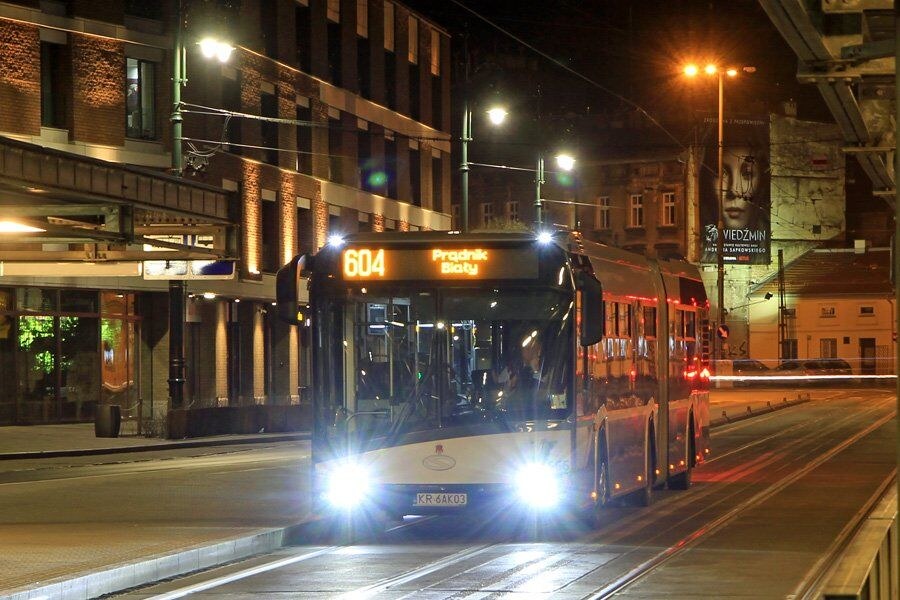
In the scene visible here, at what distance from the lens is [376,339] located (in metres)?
16.4

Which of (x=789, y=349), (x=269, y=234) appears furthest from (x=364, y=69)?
(x=789, y=349)

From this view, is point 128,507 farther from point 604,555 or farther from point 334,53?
point 334,53

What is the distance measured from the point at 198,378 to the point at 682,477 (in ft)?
90.8

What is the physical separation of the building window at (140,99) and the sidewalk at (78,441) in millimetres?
8120

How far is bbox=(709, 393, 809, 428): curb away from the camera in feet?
149

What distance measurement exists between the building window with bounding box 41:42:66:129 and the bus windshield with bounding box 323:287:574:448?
27565 mm

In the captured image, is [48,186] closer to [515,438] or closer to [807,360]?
[515,438]

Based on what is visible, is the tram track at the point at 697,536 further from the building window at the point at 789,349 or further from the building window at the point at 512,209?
the building window at the point at 512,209

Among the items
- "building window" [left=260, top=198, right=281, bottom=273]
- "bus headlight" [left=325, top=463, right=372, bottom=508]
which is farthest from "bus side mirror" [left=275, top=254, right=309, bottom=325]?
"building window" [left=260, top=198, right=281, bottom=273]

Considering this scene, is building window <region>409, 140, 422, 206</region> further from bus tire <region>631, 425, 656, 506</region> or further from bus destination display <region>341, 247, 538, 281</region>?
bus destination display <region>341, 247, 538, 281</region>

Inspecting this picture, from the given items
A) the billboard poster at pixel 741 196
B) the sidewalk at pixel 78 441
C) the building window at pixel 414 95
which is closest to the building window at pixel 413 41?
the building window at pixel 414 95

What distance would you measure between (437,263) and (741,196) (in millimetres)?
77062

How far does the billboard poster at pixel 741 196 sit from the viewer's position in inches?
3620

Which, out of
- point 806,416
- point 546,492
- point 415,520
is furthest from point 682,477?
point 806,416
